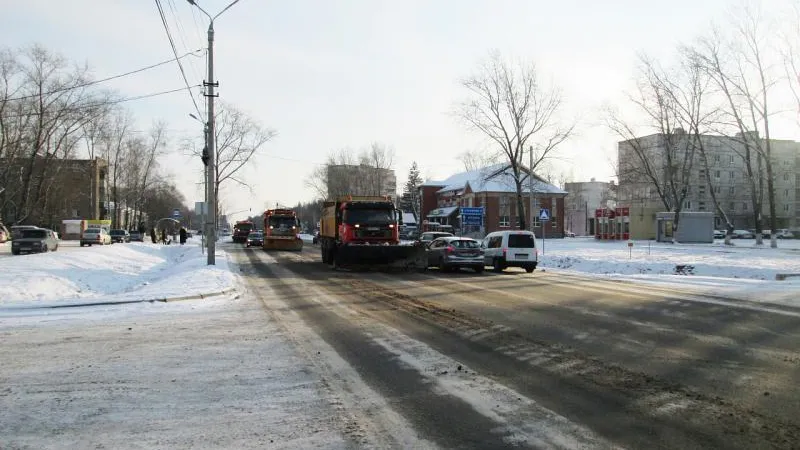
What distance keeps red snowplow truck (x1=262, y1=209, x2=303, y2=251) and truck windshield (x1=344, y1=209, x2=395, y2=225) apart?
855 inches

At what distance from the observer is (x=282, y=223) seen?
149ft

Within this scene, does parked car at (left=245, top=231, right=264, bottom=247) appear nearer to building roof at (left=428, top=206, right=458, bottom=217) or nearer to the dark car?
the dark car

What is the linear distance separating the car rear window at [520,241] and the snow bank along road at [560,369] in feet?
34.8

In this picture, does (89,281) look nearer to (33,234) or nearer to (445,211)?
(33,234)

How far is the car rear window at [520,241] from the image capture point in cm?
2494

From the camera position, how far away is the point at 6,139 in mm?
52312

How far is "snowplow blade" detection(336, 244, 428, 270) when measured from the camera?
23.8m

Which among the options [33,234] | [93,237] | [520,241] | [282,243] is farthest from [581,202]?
[33,234]

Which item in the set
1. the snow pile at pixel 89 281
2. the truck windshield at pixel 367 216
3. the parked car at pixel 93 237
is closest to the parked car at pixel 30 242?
the snow pile at pixel 89 281

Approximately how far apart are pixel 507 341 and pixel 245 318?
545cm

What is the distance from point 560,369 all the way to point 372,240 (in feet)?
57.5

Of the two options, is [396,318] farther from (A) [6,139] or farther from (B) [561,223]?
(B) [561,223]

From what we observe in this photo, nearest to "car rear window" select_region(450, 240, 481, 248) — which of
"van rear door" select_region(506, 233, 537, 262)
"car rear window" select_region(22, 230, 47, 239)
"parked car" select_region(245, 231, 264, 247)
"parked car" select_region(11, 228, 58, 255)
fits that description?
"van rear door" select_region(506, 233, 537, 262)

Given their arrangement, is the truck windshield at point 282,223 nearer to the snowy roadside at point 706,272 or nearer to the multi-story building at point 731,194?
the snowy roadside at point 706,272
